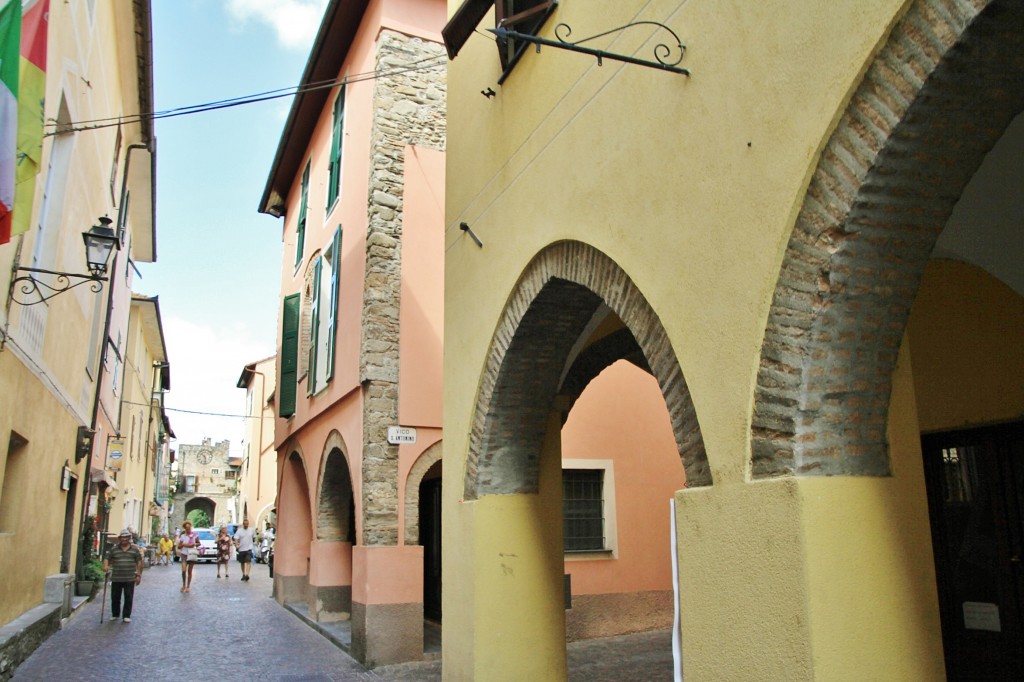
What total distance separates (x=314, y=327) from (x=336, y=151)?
2839mm

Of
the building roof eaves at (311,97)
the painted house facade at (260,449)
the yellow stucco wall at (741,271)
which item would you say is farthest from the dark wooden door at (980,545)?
the painted house facade at (260,449)

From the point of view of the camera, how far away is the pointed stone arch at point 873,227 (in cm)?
265

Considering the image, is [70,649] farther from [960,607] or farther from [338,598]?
[960,607]

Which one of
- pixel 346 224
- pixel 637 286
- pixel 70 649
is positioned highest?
pixel 346 224

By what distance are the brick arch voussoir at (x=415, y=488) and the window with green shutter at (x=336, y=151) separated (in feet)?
15.6

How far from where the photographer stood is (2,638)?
23.5ft

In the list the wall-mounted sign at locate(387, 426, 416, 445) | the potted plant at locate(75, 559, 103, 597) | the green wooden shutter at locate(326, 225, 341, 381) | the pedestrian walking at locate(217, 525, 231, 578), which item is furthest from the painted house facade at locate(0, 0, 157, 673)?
the pedestrian walking at locate(217, 525, 231, 578)

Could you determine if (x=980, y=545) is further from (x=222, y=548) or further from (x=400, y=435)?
(x=222, y=548)

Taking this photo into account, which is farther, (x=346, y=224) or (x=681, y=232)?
(x=346, y=224)

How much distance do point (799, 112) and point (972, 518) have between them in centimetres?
313

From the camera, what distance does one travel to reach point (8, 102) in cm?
519

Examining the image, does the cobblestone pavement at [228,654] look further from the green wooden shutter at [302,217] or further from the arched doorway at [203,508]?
the arched doorway at [203,508]

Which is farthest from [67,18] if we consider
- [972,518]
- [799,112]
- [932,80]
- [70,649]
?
[972,518]

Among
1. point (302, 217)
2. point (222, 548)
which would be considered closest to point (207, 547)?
point (222, 548)
